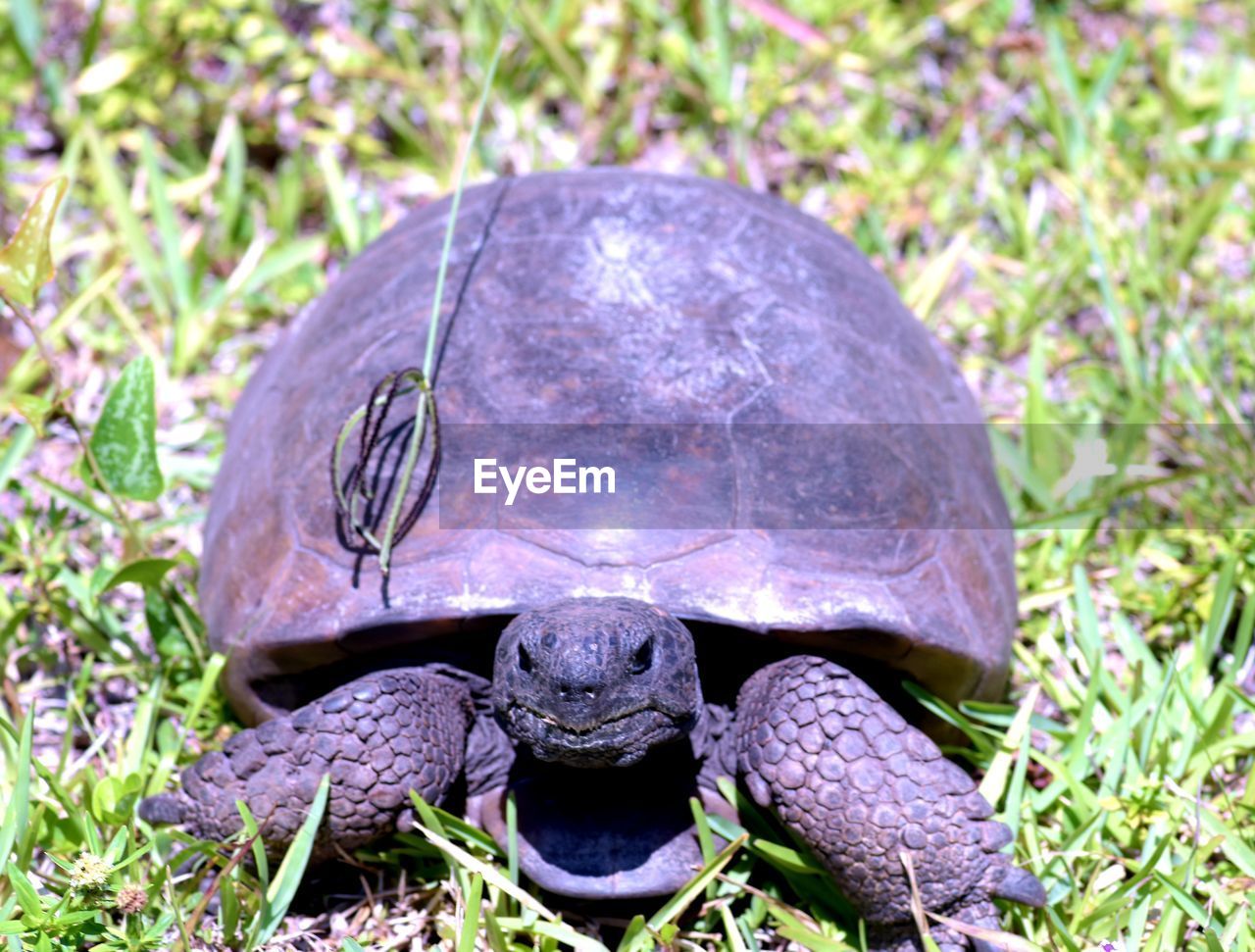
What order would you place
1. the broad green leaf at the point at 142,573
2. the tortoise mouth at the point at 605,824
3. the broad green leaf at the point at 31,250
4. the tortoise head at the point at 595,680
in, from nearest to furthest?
the tortoise head at the point at 595,680, the tortoise mouth at the point at 605,824, the broad green leaf at the point at 31,250, the broad green leaf at the point at 142,573

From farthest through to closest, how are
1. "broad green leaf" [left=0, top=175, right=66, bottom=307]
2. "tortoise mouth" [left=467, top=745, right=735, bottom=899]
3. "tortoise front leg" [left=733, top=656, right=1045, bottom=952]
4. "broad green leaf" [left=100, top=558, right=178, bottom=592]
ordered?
"broad green leaf" [left=100, top=558, right=178, bottom=592] < "broad green leaf" [left=0, top=175, right=66, bottom=307] < "tortoise mouth" [left=467, top=745, right=735, bottom=899] < "tortoise front leg" [left=733, top=656, right=1045, bottom=952]

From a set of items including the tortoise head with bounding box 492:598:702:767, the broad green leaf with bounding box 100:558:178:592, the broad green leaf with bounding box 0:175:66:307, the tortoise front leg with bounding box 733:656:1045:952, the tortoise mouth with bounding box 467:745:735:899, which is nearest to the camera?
the tortoise head with bounding box 492:598:702:767

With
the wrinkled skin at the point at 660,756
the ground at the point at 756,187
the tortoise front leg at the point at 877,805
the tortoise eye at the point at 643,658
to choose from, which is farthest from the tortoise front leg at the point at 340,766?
the tortoise front leg at the point at 877,805

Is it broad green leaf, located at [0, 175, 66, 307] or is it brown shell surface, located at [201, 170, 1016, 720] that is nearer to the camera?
brown shell surface, located at [201, 170, 1016, 720]

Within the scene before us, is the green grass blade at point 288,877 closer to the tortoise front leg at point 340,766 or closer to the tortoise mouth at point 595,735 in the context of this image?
the tortoise front leg at point 340,766

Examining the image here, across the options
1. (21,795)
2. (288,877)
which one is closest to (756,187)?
(288,877)

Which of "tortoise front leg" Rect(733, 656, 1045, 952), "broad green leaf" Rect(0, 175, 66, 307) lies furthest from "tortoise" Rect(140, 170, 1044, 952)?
"broad green leaf" Rect(0, 175, 66, 307)

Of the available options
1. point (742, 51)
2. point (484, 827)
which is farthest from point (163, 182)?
point (484, 827)

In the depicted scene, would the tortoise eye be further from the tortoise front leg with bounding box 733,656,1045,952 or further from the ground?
the ground
